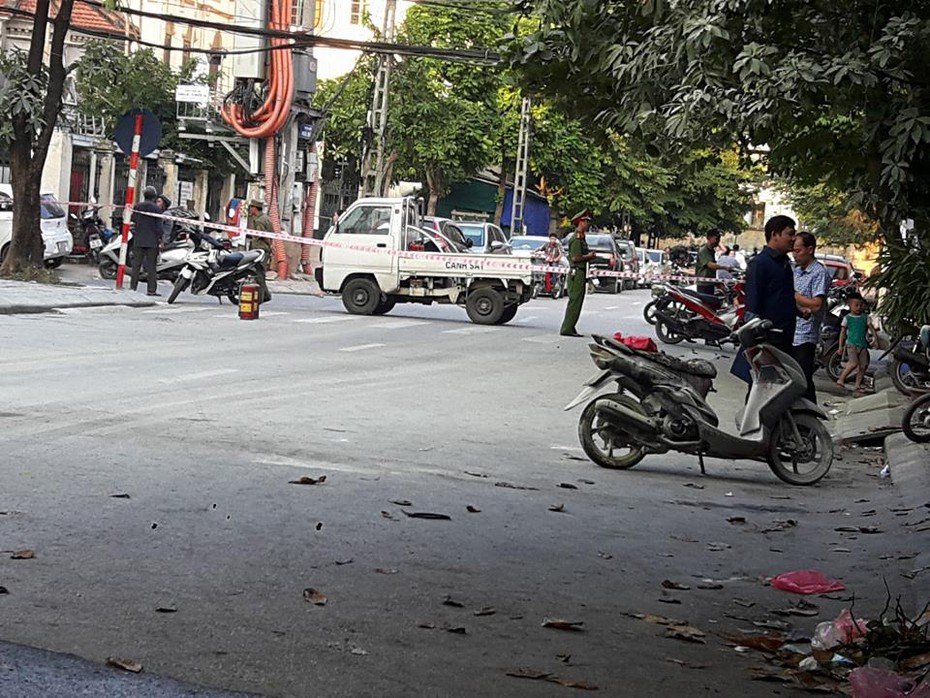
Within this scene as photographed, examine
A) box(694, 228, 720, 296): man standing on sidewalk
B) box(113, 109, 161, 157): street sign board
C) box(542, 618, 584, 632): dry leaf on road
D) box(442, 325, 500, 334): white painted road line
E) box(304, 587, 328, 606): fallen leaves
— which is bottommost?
box(542, 618, 584, 632): dry leaf on road

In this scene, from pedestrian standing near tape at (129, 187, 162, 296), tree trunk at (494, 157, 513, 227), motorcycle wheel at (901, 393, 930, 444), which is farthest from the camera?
tree trunk at (494, 157, 513, 227)

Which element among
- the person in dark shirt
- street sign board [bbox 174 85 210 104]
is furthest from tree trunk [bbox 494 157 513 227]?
the person in dark shirt

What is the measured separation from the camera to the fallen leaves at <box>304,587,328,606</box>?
20.2ft

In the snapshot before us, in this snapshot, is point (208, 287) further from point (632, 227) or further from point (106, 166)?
point (632, 227)

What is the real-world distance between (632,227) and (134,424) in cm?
6810

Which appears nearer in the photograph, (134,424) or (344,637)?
(344,637)

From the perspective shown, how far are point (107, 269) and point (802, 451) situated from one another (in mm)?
21757

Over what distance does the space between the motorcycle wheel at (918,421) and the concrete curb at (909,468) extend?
9cm

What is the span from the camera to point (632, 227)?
78000 millimetres

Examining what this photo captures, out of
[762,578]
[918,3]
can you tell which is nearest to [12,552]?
[762,578]

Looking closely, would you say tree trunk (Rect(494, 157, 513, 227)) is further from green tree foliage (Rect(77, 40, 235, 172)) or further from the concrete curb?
the concrete curb

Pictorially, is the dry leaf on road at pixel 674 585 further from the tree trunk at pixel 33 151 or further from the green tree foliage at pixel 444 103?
the green tree foliage at pixel 444 103

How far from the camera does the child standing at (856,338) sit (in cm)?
1939

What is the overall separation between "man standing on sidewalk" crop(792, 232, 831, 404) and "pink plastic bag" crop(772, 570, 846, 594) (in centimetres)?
486
